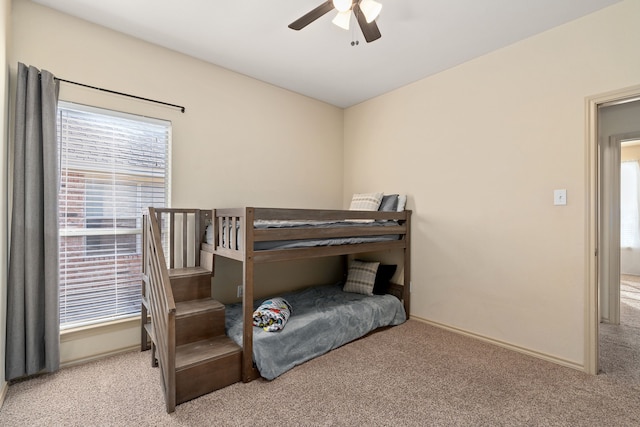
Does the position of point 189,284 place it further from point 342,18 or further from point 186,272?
point 342,18

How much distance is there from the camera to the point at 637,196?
18.2 feet

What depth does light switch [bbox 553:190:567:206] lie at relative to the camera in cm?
224

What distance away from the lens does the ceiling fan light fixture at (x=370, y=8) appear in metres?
1.71

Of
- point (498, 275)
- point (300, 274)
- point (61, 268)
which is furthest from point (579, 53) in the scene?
point (61, 268)

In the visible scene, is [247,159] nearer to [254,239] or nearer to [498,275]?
[254,239]

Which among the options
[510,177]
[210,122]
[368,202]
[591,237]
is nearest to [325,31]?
[210,122]

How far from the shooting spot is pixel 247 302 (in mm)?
2025

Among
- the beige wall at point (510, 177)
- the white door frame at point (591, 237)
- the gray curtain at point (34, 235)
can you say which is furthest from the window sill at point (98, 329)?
the white door frame at point (591, 237)

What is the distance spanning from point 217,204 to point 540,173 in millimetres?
2758

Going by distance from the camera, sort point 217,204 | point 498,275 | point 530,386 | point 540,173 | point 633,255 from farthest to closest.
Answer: point 633,255
point 217,204
point 498,275
point 540,173
point 530,386

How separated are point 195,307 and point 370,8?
2.25 meters

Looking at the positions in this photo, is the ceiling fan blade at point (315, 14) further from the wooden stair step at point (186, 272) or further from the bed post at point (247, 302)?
the wooden stair step at point (186, 272)

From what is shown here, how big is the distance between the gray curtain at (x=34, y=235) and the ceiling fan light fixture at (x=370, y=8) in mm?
2094

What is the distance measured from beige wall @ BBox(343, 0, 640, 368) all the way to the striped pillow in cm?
45
